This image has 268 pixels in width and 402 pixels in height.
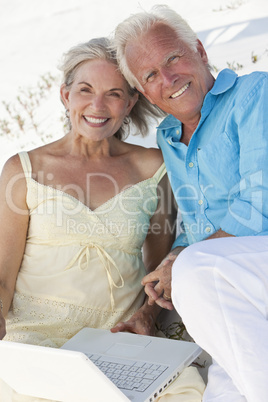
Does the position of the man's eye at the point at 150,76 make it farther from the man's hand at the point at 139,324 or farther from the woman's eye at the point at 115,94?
the man's hand at the point at 139,324

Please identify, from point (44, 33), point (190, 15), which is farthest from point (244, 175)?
point (44, 33)

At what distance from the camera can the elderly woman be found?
2969mm

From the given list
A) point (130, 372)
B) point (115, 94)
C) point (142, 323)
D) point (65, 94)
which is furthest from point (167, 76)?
point (130, 372)

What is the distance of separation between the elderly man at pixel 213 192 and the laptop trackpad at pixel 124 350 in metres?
0.22

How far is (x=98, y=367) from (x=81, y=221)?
0.79 m

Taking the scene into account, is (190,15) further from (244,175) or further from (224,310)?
(224,310)

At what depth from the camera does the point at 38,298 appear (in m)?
2.99

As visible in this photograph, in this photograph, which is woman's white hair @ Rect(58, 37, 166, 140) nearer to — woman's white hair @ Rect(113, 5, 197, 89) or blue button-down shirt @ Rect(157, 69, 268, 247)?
woman's white hair @ Rect(113, 5, 197, 89)

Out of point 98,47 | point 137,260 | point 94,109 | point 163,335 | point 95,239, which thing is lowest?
point 163,335

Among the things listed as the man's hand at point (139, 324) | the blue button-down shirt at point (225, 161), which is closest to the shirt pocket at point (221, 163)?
the blue button-down shirt at point (225, 161)

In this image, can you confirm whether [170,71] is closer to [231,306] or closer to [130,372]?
[231,306]

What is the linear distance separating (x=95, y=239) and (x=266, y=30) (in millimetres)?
3607

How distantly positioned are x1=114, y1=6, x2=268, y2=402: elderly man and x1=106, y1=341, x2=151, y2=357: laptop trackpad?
0.72ft

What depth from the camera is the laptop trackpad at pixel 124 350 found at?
8.57 ft
